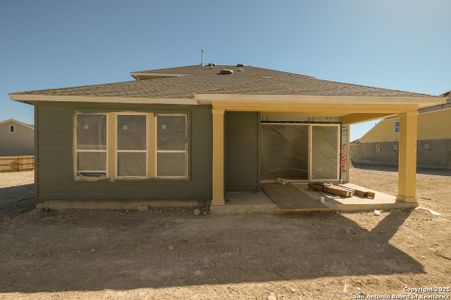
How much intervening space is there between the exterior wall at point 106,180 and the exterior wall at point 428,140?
2392 centimetres

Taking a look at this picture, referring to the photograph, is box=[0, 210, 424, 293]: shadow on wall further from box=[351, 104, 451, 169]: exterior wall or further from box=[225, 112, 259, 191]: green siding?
box=[351, 104, 451, 169]: exterior wall

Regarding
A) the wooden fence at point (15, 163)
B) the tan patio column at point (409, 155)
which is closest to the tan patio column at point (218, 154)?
the tan patio column at point (409, 155)

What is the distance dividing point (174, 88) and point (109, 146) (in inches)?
101

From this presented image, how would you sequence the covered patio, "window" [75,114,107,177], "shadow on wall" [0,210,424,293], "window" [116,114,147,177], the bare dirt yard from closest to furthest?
the bare dirt yard
"shadow on wall" [0,210,424,293]
the covered patio
"window" [75,114,107,177]
"window" [116,114,147,177]

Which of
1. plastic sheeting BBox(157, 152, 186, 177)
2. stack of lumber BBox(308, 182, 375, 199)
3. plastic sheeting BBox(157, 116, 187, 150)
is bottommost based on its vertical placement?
stack of lumber BBox(308, 182, 375, 199)

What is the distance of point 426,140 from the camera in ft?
72.5

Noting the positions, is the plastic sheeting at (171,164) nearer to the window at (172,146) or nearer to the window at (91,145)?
the window at (172,146)

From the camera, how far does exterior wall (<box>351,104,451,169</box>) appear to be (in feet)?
66.7

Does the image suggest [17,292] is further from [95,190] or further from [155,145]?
[155,145]

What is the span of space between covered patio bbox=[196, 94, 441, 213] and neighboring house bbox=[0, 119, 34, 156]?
34.4 m

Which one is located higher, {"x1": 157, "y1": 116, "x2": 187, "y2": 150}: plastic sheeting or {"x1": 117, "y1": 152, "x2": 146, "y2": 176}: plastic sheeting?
{"x1": 157, "y1": 116, "x2": 187, "y2": 150}: plastic sheeting

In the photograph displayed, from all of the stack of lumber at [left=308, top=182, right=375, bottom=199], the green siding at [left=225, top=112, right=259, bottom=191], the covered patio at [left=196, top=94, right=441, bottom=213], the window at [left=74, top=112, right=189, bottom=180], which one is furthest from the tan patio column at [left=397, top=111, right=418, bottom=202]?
the window at [left=74, top=112, right=189, bottom=180]

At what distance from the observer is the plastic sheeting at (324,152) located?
393 inches

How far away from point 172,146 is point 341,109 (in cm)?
478
